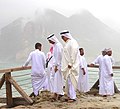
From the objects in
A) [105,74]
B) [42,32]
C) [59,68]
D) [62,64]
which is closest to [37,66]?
[59,68]

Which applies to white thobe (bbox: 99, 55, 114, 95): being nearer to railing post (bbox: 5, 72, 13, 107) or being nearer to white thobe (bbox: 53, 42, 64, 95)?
white thobe (bbox: 53, 42, 64, 95)

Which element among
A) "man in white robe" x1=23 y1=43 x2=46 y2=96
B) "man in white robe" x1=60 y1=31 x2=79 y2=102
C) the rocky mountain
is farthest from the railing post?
the rocky mountain

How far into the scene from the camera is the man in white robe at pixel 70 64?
6973mm

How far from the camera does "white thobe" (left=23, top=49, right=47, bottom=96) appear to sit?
821 centimetres

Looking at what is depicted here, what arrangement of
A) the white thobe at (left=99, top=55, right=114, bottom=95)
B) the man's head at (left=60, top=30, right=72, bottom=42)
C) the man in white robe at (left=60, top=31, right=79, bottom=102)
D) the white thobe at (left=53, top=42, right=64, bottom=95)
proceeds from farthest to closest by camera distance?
the white thobe at (left=99, top=55, right=114, bottom=95) < the white thobe at (left=53, top=42, right=64, bottom=95) < the man's head at (left=60, top=30, right=72, bottom=42) < the man in white robe at (left=60, top=31, right=79, bottom=102)

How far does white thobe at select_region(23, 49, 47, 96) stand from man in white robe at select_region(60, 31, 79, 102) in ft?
4.43

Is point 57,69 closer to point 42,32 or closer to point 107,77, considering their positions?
point 107,77

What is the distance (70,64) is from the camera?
696 cm

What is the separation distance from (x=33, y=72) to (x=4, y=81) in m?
1.07

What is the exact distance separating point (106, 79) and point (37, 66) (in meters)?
2.33

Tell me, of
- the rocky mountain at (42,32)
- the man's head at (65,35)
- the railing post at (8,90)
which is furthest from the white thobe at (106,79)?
the rocky mountain at (42,32)

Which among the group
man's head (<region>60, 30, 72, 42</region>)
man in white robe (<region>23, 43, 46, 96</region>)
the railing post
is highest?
man's head (<region>60, 30, 72, 42</region>)

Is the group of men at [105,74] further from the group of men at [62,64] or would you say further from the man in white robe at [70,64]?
the man in white robe at [70,64]

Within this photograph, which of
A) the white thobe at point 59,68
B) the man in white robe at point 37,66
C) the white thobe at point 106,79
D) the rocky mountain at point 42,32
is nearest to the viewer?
the white thobe at point 59,68
